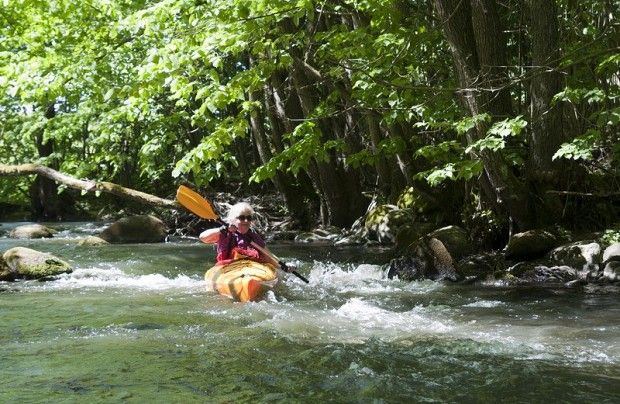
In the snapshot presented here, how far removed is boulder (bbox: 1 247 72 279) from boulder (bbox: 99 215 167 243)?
15.7 ft

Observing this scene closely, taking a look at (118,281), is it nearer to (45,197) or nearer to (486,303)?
(486,303)

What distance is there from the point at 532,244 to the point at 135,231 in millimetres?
8082

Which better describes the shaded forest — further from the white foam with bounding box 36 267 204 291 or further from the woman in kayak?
the white foam with bounding box 36 267 204 291

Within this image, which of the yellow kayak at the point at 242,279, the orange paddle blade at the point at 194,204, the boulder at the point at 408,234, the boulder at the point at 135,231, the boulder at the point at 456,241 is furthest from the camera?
the boulder at the point at 135,231

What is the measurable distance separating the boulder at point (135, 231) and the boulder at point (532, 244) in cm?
763

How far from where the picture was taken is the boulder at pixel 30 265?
7.61 metres

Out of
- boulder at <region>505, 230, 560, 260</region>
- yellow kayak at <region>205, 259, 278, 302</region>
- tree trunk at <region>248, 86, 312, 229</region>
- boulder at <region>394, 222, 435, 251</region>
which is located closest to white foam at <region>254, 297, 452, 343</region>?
yellow kayak at <region>205, 259, 278, 302</region>

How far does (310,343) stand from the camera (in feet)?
13.9

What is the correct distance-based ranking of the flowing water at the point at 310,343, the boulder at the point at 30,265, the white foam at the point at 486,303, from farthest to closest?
the boulder at the point at 30,265, the white foam at the point at 486,303, the flowing water at the point at 310,343

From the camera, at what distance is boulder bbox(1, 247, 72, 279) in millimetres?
7605

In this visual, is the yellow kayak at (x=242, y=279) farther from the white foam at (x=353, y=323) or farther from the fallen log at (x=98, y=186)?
the fallen log at (x=98, y=186)

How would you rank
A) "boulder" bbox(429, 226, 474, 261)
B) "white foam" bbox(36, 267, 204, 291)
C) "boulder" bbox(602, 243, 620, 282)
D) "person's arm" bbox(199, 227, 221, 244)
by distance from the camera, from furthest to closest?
"boulder" bbox(429, 226, 474, 261), "white foam" bbox(36, 267, 204, 291), "person's arm" bbox(199, 227, 221, 244), "boulder" bbox(602, 243, 620, 282)

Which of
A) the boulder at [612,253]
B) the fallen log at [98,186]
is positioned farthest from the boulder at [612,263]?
the fallen log at [98,186]

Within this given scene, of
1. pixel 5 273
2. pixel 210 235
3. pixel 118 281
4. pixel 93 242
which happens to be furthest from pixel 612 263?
pixel 93 242
